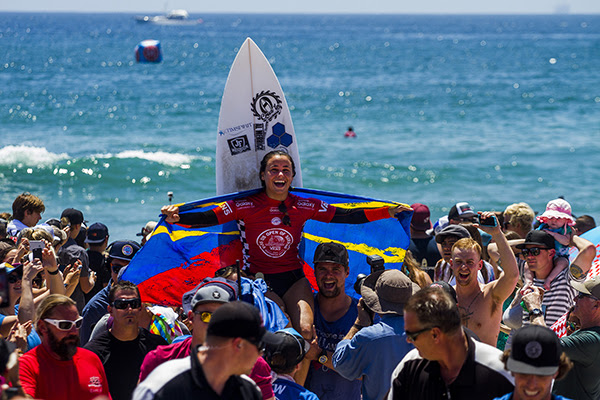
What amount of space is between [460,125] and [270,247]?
28.5 meters

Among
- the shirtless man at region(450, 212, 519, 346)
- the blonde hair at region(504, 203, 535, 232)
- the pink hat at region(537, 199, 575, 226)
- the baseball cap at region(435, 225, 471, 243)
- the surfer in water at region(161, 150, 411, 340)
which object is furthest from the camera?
the blonde hair at region(504, 203, 535, 232)

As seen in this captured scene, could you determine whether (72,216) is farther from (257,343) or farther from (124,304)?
(257,343)

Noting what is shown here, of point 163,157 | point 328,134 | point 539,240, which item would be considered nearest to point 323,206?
A: point 539,240

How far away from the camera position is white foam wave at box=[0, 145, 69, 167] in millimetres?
23712

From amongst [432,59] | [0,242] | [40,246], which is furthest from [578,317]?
[432,59]

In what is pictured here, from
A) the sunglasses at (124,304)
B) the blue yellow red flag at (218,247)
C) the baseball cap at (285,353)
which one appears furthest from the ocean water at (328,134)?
the baseball cap at (285,353)

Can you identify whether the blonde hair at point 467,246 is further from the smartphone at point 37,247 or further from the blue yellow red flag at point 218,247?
the smartphone at point 37,247

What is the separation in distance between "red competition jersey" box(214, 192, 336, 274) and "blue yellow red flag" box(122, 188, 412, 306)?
0.13 m

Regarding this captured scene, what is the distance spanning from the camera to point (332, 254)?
546cm

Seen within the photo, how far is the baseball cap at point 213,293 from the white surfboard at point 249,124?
315cm

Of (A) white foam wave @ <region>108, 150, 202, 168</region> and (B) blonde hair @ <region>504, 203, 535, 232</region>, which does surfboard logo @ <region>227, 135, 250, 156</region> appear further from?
(A) white foam wave @ <region>108, 150, 202, 168</region>

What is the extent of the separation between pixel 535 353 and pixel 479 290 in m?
2.26

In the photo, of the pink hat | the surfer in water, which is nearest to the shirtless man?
the surfer in water

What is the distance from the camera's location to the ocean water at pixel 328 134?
22266 mm
